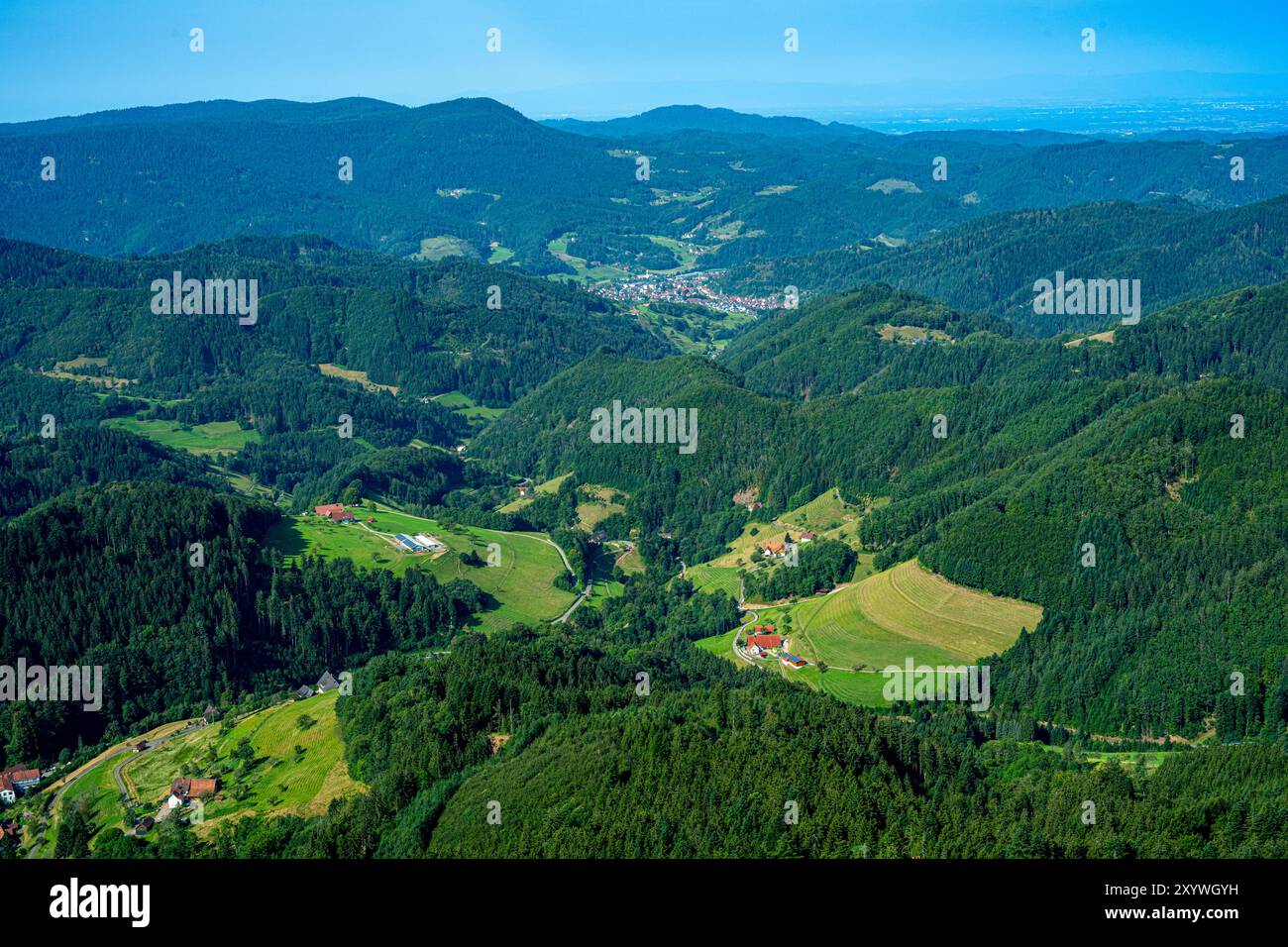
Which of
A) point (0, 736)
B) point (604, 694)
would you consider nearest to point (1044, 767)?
point (604, 694)

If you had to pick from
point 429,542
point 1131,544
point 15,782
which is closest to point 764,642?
point 1131,544

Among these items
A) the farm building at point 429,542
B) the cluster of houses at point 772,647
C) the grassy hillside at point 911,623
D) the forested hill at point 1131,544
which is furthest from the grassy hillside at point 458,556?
the grassy hillside at point 911,623

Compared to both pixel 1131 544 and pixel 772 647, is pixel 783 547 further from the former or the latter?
pixel 1131 544
